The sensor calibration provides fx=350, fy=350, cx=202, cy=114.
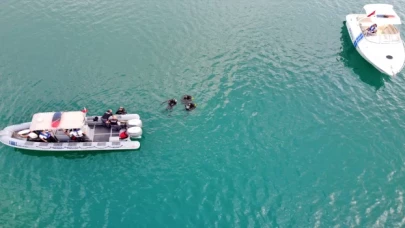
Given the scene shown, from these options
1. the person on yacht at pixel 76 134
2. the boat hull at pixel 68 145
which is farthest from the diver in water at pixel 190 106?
the person on yacht at pixel 76 134

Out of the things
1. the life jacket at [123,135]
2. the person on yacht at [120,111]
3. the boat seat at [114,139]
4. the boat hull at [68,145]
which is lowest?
the boat hull at [68,145]

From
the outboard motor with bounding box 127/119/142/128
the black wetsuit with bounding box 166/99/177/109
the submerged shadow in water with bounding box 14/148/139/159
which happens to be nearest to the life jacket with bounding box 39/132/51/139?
the submerged shadow in water with bounding box 14/148/139/159

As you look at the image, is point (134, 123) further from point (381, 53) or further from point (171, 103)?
point (381, 53)

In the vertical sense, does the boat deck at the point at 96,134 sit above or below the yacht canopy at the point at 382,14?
below

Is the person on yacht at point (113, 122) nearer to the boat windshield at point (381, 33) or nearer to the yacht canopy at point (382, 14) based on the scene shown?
the boat windshield at point (381, 33)

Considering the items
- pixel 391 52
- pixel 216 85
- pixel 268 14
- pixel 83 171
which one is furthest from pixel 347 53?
pixel 83 171

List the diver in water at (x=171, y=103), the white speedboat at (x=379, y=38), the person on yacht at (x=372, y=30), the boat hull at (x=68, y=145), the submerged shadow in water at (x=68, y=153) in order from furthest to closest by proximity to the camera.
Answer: the person on yacht at (x=372, y=30), the white speedboat at (x=379, y=38), the diver in water at (x=171, y=103), the submerged shadow in water at (x=68, y=153), the boat hull at (x=68, y=145)
